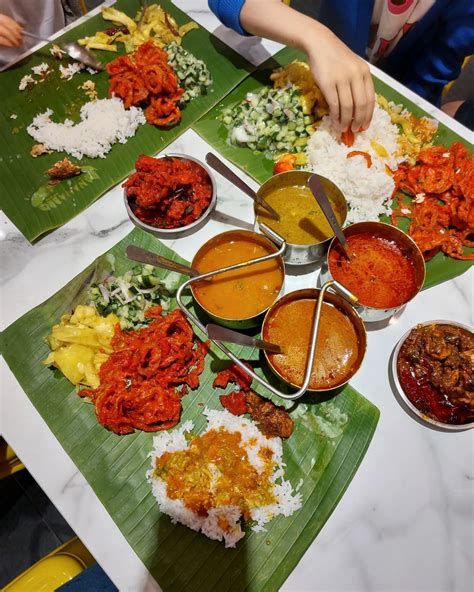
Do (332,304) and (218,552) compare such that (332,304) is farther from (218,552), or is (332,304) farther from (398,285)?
(218,552)

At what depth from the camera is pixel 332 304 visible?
2268 millimetres

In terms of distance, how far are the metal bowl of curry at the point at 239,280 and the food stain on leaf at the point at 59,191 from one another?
1.12 meters

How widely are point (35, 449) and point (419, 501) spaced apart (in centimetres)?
204

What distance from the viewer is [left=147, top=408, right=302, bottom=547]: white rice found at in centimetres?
203

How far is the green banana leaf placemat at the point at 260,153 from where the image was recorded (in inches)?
103

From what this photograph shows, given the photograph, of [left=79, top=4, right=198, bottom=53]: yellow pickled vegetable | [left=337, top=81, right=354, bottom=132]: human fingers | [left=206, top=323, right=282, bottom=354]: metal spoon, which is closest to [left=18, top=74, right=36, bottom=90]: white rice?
[left=79, top=4, right=198, bottom=53]: yellow pickled vegetable

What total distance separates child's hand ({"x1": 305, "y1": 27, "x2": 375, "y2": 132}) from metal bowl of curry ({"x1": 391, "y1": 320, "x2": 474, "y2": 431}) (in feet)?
4.73

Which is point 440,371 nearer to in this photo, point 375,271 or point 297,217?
point 375,271

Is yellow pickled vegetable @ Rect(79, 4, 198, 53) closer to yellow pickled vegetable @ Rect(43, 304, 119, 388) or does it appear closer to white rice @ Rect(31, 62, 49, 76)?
white rice @ Rect(31, 62, 49, 76)

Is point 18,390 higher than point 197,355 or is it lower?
lower

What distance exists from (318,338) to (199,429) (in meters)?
0.81

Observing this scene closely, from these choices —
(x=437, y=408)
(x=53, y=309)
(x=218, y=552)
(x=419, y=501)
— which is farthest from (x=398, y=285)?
(x=53, y=309)

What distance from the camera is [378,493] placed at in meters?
2.18

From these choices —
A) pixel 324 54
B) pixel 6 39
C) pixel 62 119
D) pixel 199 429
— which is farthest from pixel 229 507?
pixel 6 39
